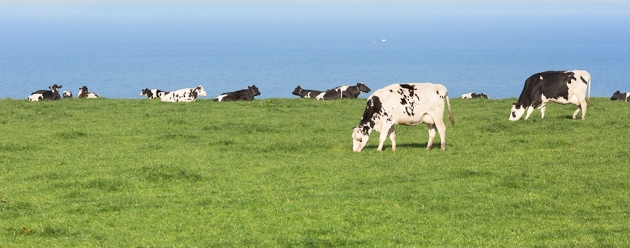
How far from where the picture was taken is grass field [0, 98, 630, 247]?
35.8ft

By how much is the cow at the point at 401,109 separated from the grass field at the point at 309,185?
1.94 feet

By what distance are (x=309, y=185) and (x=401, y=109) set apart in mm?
4259

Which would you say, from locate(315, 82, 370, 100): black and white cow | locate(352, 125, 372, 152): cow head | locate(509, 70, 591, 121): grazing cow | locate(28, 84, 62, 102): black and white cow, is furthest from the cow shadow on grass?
locate(28, 84, 62, 102): black and white cow

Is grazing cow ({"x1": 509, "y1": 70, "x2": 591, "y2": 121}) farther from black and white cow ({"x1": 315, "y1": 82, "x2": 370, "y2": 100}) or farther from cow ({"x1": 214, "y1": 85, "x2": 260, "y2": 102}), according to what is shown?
cow ({"x1": 214, "y1": 85, "x2": 260, "y2": 102})

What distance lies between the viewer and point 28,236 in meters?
10.8

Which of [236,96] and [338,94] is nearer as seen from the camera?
[236,96]

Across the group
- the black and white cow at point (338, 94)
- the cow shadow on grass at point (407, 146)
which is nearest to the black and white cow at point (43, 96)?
the black and white cow at point (338, 94)

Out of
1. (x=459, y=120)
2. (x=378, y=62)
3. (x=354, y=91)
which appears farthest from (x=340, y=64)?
(x=459, y=120)

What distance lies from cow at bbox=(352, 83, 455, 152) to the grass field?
59 cm

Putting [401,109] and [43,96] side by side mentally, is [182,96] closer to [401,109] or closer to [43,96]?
[43,96]

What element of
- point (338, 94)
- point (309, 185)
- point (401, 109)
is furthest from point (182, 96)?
point (309, 185)

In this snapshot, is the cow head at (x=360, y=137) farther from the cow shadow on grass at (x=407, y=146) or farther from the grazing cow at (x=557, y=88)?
the grazing cow at (x=557, y=88)

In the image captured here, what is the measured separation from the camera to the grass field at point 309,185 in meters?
10.9

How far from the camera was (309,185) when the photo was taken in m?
14.2
